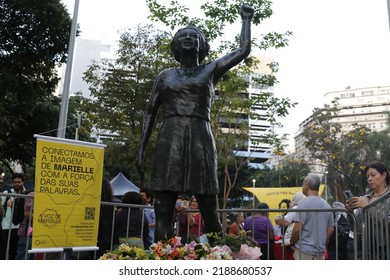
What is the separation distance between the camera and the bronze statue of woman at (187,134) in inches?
146

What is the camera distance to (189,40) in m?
3.97

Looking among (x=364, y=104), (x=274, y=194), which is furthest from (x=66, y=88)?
(x=364, y=104)

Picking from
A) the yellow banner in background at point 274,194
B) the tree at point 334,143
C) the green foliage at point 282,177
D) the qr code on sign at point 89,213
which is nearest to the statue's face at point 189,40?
the qr code on sign at point 89,213

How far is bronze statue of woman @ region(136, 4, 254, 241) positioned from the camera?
146 inches

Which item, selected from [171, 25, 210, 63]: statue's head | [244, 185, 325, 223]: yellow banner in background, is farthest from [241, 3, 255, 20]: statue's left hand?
[244, 185, 325, 223]: yellow banner in background

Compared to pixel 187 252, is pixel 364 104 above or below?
above

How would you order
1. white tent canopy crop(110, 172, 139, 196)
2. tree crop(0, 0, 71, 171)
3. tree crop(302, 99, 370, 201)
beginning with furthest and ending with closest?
1. tree crop(302, 99, 370, 201)
2. tree crop(0, 0, 71, 171)
3. white tent canopy crop(110, 172, 139, 196)

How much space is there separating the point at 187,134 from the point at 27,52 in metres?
18.7

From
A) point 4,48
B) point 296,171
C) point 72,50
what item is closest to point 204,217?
point 72,50

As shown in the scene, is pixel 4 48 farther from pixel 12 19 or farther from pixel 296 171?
pixel 296 171

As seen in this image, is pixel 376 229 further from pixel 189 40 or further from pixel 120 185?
pixel 120 185

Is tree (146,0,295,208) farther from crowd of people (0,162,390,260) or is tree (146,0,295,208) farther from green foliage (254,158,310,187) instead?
green foliage (254,158,310,187)

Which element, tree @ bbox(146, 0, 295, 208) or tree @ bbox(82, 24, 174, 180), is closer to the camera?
tree @ bbox(146, 0, 295, 208)
